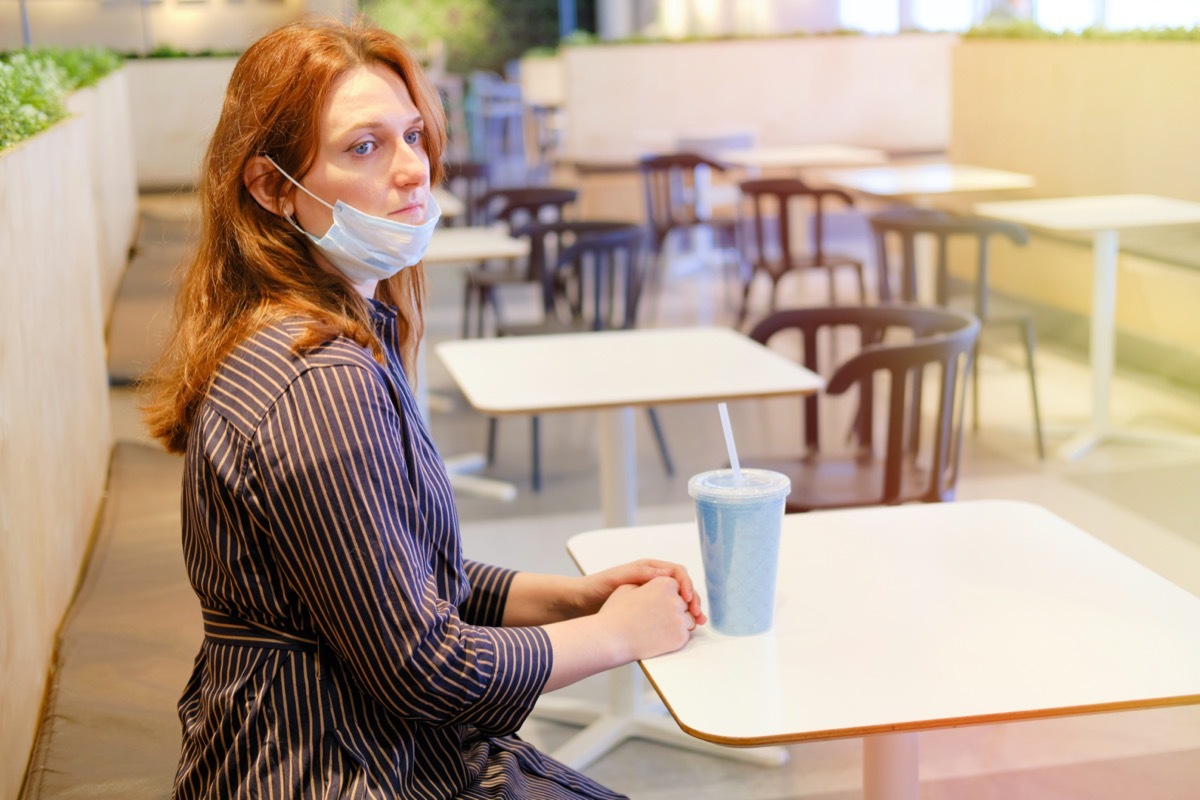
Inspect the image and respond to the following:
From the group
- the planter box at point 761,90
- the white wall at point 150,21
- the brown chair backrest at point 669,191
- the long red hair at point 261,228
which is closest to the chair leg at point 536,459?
the long red hair at point 261,228

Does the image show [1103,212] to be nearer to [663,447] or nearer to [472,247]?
[663,447]

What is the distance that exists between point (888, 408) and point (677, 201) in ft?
17.6

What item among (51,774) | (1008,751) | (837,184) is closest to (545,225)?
(837,184)

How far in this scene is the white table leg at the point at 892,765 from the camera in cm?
159

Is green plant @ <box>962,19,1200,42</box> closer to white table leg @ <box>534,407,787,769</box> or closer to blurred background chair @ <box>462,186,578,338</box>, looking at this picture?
blurred background chair @ <box>462,186,578,338</box>

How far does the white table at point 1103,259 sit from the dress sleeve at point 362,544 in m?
3.46

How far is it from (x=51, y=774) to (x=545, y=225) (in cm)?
372

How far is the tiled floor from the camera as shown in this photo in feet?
8.45

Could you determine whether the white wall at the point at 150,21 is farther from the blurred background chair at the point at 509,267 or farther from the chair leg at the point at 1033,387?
the chair leg at the point at 1033,387

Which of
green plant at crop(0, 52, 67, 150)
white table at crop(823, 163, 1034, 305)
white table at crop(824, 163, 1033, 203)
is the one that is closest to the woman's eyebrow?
green plant at crop(0, 52, 67, 150)

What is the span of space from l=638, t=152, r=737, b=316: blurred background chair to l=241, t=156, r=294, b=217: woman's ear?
246 inches

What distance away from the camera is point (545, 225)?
17.3 ft

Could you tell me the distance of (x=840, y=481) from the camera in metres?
3.05

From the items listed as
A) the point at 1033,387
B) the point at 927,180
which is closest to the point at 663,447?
the point at 1033,387
